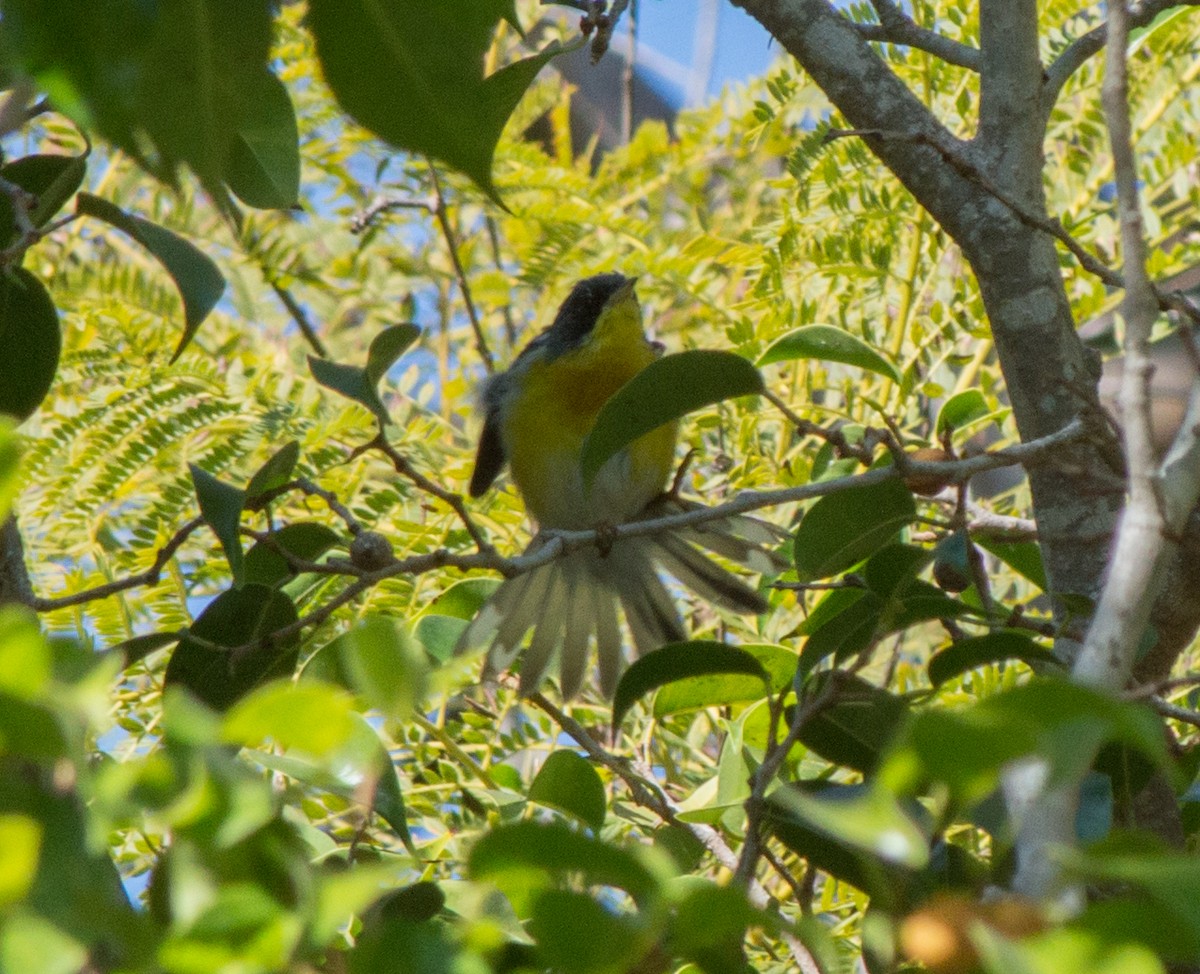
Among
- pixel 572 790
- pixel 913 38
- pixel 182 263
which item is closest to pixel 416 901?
pixel 572 790

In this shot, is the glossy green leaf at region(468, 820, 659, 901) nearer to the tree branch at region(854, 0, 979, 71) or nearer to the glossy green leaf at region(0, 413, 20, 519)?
the glossy green leaf at region(0, 413, 20, 519)

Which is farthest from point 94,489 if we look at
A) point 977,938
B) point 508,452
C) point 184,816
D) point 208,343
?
point 977,938

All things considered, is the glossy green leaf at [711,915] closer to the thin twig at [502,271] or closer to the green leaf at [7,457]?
the green leaf at [7,457]

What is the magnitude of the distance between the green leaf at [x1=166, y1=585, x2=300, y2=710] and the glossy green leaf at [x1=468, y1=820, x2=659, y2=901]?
95 centimetres

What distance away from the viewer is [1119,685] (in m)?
0.85

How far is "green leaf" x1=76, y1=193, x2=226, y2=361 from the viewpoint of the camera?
158 cm

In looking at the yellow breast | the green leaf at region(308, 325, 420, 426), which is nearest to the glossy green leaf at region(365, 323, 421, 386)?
the green leaf at region(308, 325, 420, 426)

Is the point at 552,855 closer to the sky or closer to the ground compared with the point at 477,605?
closer to the sky

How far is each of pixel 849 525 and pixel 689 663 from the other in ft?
0.81

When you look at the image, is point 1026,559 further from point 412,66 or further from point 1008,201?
point 412,66

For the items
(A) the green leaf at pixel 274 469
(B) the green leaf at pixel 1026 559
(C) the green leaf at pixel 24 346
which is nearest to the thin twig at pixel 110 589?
(A) the green leaf at pixel 274 469

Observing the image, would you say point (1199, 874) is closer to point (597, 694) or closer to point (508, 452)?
point (597, 694)

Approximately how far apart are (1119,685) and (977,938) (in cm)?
30

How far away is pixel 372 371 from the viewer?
1.65m
